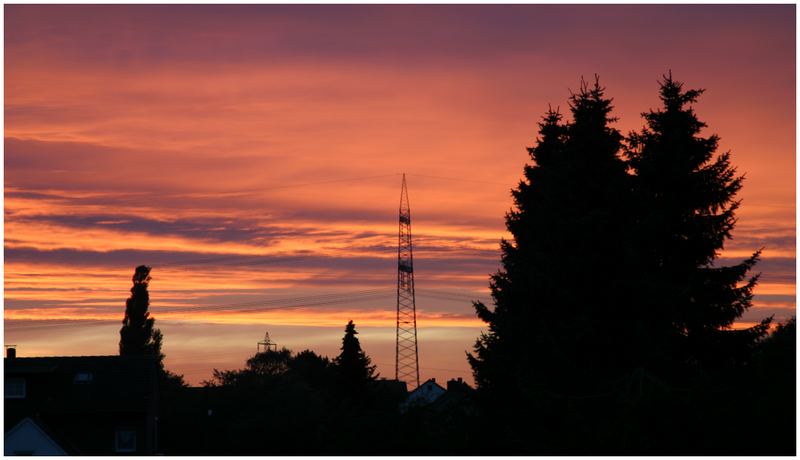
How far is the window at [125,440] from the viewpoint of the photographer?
64312 mm

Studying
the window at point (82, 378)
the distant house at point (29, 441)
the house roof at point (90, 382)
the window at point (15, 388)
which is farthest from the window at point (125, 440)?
the window at point (15, 388)

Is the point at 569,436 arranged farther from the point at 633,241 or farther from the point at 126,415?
the point at 126,415

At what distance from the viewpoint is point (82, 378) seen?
66625 millimetres

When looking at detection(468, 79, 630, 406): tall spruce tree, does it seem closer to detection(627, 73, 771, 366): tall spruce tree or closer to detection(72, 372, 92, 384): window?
detection(627, 73, 771, 366): tall spruce tree

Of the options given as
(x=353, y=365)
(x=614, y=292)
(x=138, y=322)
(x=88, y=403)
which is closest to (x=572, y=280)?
(x=614, y=292)

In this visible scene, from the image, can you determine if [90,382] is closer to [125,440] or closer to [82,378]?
[82,378]

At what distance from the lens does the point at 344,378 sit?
3602 inches

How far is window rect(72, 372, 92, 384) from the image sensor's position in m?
66.5

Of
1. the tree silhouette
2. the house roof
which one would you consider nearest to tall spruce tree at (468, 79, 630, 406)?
the house roof

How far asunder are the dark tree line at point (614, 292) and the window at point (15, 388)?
35.5m

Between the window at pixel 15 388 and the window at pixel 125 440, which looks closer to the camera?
the window at pixel 125 440

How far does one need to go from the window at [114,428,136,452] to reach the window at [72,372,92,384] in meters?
4.18

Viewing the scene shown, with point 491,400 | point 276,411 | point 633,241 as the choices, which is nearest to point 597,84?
point 633,241

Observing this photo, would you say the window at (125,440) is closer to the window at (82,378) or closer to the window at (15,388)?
the window at (82,378)
